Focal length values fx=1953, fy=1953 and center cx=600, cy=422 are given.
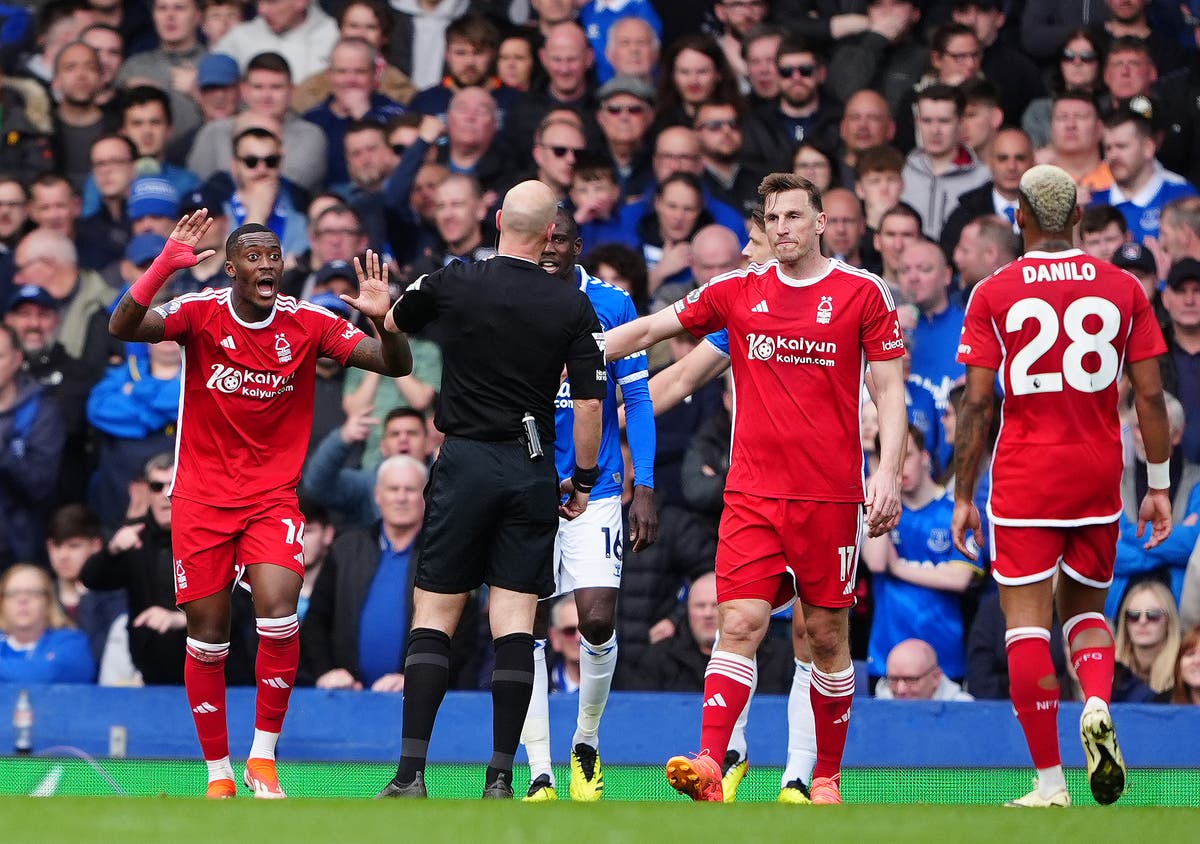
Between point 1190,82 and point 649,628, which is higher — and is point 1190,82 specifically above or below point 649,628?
above

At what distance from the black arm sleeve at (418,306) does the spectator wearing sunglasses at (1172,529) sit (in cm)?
491

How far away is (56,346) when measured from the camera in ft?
42.1

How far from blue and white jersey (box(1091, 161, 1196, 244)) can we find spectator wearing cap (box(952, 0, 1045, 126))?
130 centimetres

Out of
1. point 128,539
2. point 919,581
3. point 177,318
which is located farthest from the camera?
point 128,539

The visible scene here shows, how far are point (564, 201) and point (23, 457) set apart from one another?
3.92m

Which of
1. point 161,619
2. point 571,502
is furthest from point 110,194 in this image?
point 571,502

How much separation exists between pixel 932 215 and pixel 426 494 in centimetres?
645

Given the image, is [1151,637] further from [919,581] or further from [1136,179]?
[1136,179]

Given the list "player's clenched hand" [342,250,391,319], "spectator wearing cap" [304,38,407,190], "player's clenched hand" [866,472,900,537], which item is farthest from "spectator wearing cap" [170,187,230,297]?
"player's clenched hand" [866,472,900,537]

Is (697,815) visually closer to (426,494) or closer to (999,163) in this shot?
(426,494)

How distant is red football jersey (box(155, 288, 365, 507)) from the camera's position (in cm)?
856

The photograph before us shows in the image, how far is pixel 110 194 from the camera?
1395cm

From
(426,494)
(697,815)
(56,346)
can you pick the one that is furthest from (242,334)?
(56,346)

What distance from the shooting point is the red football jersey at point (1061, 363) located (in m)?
7.85
